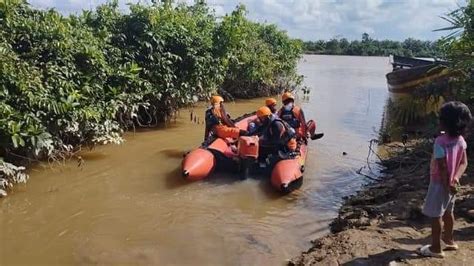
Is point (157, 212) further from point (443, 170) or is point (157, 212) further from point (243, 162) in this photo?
point (443, 170)

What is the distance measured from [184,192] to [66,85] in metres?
2.67

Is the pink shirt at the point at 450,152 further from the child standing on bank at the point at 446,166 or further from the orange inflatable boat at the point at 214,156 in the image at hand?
the orange inflatable boat at the point at 214,156

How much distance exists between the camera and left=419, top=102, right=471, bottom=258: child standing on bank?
166 inches

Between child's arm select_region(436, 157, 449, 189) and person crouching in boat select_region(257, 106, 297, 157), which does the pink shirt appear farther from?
person crouching in boat select_region(257, 106, 297, 157)

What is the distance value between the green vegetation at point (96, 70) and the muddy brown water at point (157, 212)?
0.55 m

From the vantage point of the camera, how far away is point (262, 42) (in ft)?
64.7

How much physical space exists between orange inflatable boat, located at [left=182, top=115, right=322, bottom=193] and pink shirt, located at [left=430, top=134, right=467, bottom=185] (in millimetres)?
3455

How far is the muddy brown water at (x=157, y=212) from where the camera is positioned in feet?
17.9

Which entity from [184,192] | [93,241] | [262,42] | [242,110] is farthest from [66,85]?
[262,42]

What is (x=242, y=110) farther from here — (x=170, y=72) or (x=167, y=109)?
(x=170, y=72)

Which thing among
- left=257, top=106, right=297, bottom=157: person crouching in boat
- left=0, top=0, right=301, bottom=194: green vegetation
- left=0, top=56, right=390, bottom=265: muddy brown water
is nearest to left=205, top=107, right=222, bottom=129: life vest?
left=0, top=56, right=390, bottom=265: muddy brown water

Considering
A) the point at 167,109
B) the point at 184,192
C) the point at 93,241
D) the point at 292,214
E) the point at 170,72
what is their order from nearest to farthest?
the point at 93,241
the point at 292,214
the point at 184,192
the point at 170,72
the point at 167,109

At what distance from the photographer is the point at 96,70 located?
9211 millimetres

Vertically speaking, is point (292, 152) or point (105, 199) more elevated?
point (292, 152)
